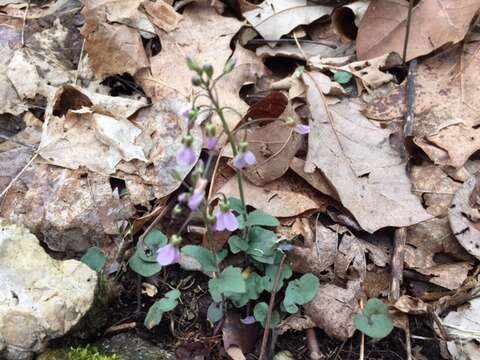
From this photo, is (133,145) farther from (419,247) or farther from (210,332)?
(419,247)

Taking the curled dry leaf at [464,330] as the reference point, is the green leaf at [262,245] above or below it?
above

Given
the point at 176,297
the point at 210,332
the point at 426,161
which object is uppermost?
the point at 426,161

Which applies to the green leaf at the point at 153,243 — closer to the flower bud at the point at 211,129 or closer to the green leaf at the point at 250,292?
the green leaf at the point at 250,292

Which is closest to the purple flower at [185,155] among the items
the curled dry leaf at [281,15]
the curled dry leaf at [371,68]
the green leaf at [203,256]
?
the green leaf at [203,256]

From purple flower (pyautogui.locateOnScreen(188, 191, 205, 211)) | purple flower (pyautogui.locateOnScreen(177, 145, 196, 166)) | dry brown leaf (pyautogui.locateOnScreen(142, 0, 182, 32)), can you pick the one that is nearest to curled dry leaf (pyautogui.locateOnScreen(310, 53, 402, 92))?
dry brown leaf (pyautogui.locateOnScreen(142, 0, 182, 32))

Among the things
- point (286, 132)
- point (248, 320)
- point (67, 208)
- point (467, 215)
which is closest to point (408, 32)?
point (286, 132)

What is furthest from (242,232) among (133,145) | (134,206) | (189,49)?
(189,49)
